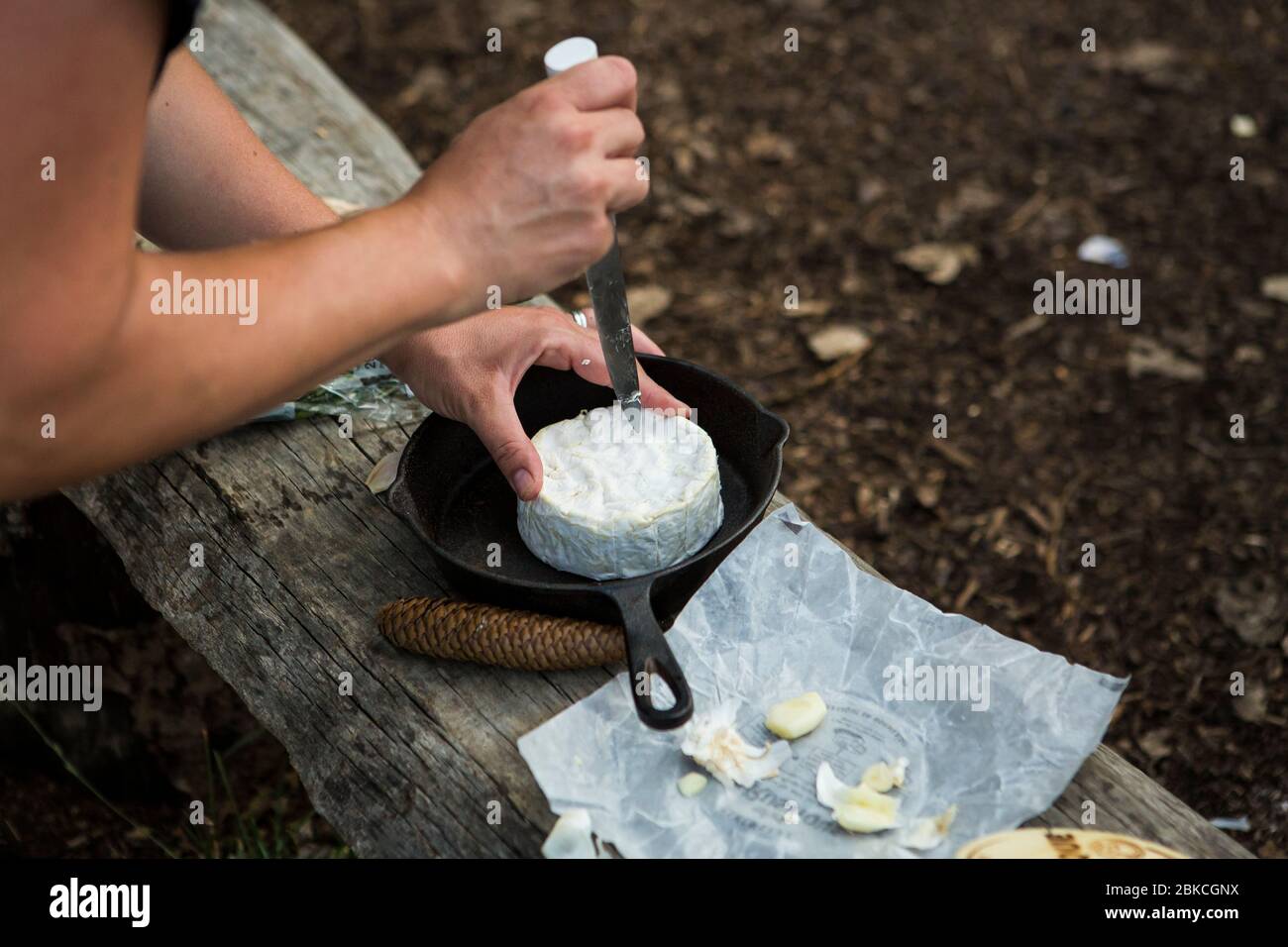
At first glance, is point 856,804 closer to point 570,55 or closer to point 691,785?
point 691,785

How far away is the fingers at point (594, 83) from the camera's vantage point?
4.62ft

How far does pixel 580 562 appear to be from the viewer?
74.2 inches

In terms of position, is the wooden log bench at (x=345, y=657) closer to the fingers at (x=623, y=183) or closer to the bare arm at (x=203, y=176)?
the bare arm at (x=203, y=176)

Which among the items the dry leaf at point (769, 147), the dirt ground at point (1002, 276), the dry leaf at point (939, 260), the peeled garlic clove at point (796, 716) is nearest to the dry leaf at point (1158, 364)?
the dirt ground at point (1002, 276)

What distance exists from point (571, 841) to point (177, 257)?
0.85 metres

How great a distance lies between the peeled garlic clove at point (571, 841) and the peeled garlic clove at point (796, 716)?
30 cm

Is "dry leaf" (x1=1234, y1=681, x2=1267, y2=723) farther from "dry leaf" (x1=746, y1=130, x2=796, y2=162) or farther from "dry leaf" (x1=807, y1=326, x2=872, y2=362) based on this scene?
"dry leaf" (x1=746, y1=130, x2=796, y2=162)

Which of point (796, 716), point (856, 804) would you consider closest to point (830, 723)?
point (796, 716)

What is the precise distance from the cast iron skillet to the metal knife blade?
0.14 meters

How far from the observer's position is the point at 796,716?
169 cm

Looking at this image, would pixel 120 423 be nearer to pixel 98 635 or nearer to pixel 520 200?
pixel 520 200

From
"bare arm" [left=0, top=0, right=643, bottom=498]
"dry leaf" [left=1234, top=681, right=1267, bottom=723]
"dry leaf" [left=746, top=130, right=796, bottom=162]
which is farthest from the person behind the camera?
"dry leaf" [left=746, top=130, right=796, bottom=162]

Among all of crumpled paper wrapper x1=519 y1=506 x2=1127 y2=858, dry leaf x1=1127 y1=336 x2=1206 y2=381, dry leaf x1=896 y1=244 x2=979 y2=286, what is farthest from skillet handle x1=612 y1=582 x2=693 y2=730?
dry leaf x1=896 y1=244 x2=979 y2=286

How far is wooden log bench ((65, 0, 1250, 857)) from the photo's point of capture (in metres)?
1.64
